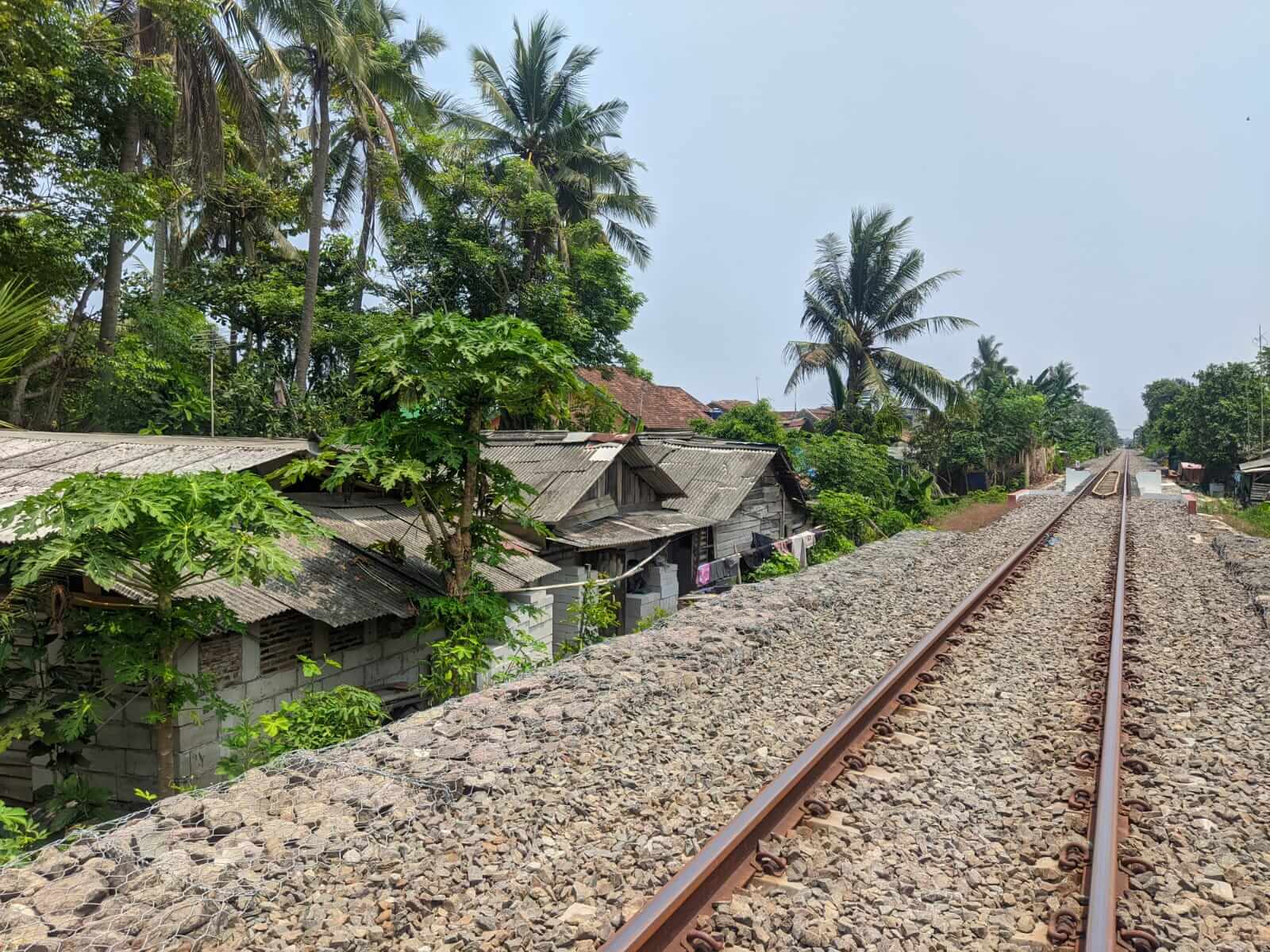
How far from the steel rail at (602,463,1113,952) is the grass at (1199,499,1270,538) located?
699 inches

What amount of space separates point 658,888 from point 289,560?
373cm

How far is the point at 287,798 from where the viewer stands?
4.45m

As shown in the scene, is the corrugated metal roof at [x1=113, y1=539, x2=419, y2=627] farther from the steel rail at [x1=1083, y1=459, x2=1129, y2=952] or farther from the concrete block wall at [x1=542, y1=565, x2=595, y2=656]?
the steel rail at [x1=1083, y1=459, x2=1129, y2=952]

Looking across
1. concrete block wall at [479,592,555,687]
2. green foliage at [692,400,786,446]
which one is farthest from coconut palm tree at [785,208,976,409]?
concrete block wall at [479,592,555,687]

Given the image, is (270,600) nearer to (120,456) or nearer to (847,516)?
(120,456)

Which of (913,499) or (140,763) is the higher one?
(913,499)

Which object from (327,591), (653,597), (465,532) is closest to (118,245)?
(465,532)

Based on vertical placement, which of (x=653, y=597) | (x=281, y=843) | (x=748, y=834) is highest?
(x=748, y=834)

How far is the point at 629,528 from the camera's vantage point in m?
13.6

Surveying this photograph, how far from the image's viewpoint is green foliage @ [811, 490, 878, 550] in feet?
67.8

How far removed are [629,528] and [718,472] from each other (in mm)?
5019

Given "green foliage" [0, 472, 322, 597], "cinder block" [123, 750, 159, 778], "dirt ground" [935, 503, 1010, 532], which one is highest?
"green foliage" [0, 472, 322, 597]

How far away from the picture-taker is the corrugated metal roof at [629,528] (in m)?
12.2

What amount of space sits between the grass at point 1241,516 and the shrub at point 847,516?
847 centimetres
